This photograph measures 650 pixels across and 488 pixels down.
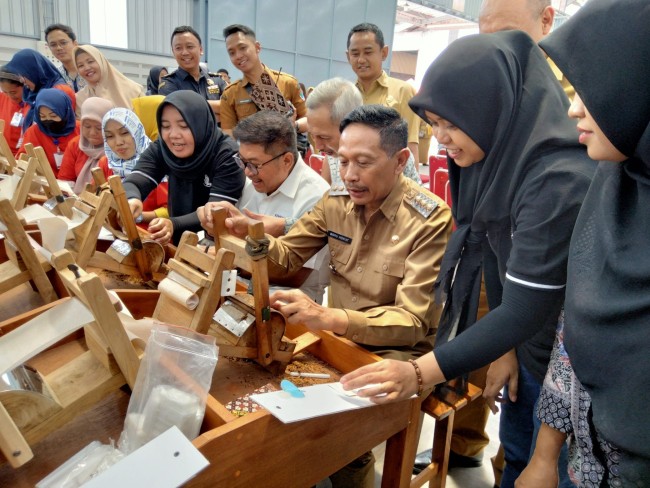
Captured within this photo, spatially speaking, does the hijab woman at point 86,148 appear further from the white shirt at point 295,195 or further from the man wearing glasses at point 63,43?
the man wearing glasses at point 63,43

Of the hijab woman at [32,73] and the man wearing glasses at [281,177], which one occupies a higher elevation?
the hijab woman at [32,73]

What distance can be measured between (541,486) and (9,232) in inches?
56.6

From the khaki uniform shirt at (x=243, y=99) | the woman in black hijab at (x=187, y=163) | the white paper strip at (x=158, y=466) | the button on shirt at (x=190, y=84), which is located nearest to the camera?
the white paper strip at (x=158, y=466)

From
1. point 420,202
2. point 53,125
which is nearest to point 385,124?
point 420,202

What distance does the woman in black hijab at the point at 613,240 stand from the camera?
2.32 ft

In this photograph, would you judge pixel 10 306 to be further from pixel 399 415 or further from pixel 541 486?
pixel 541 486

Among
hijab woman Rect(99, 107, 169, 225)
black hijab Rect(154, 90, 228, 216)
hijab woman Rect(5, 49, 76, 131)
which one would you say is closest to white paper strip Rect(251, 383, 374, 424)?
black hijab Rect(154, 90, 228, 216)

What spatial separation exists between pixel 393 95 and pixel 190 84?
1.74 m

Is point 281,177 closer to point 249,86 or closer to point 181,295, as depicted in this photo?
point 181,295

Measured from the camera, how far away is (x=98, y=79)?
4023 mm

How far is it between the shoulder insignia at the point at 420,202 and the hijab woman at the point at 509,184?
0.81 ft

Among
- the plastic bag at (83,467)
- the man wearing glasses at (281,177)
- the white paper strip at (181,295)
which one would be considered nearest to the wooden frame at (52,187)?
the man wearing glasses at (281,177)

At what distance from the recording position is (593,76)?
0.74 m

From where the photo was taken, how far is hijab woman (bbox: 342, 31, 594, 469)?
3.18ft
